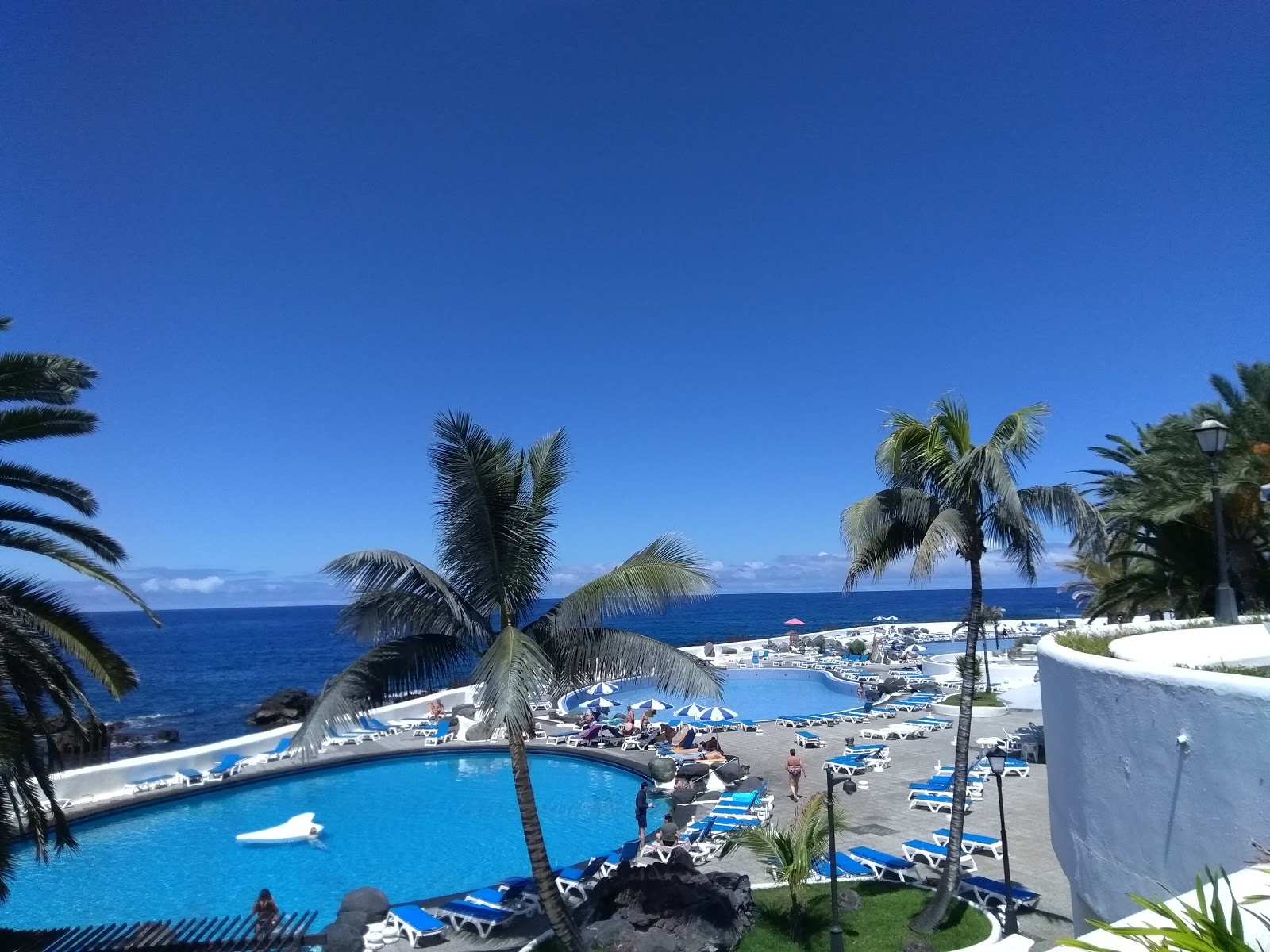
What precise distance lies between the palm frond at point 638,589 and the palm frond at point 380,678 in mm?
1423

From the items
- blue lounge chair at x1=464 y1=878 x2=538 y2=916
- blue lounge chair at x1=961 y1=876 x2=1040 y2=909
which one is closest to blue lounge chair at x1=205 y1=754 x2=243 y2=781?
blue lounge chair at x1=464 y1=878 x2=538 y2=916

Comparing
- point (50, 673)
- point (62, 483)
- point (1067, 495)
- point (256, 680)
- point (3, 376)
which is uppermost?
point (3, 376)

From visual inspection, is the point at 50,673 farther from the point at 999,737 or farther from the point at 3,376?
the point at 999,737

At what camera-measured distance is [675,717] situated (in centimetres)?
2812

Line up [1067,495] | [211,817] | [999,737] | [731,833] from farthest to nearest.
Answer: [999,737], [211,817], [731,833], [1067,495]

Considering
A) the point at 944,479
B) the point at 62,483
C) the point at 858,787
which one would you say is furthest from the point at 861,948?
the point at 62,483

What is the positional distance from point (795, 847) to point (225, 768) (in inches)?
747

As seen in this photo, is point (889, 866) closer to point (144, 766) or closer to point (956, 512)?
point (956, 512)

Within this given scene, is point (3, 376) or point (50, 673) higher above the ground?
point (3, 376)

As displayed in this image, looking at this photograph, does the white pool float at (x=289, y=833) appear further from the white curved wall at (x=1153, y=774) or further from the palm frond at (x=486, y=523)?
the white curved wall at (x=1153, y=774)

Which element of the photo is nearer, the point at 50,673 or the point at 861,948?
the point at 50,673

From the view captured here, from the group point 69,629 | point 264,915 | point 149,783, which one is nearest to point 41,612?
point 69,629

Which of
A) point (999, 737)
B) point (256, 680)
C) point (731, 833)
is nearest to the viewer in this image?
point (731, 833)

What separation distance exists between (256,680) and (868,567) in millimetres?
73109
